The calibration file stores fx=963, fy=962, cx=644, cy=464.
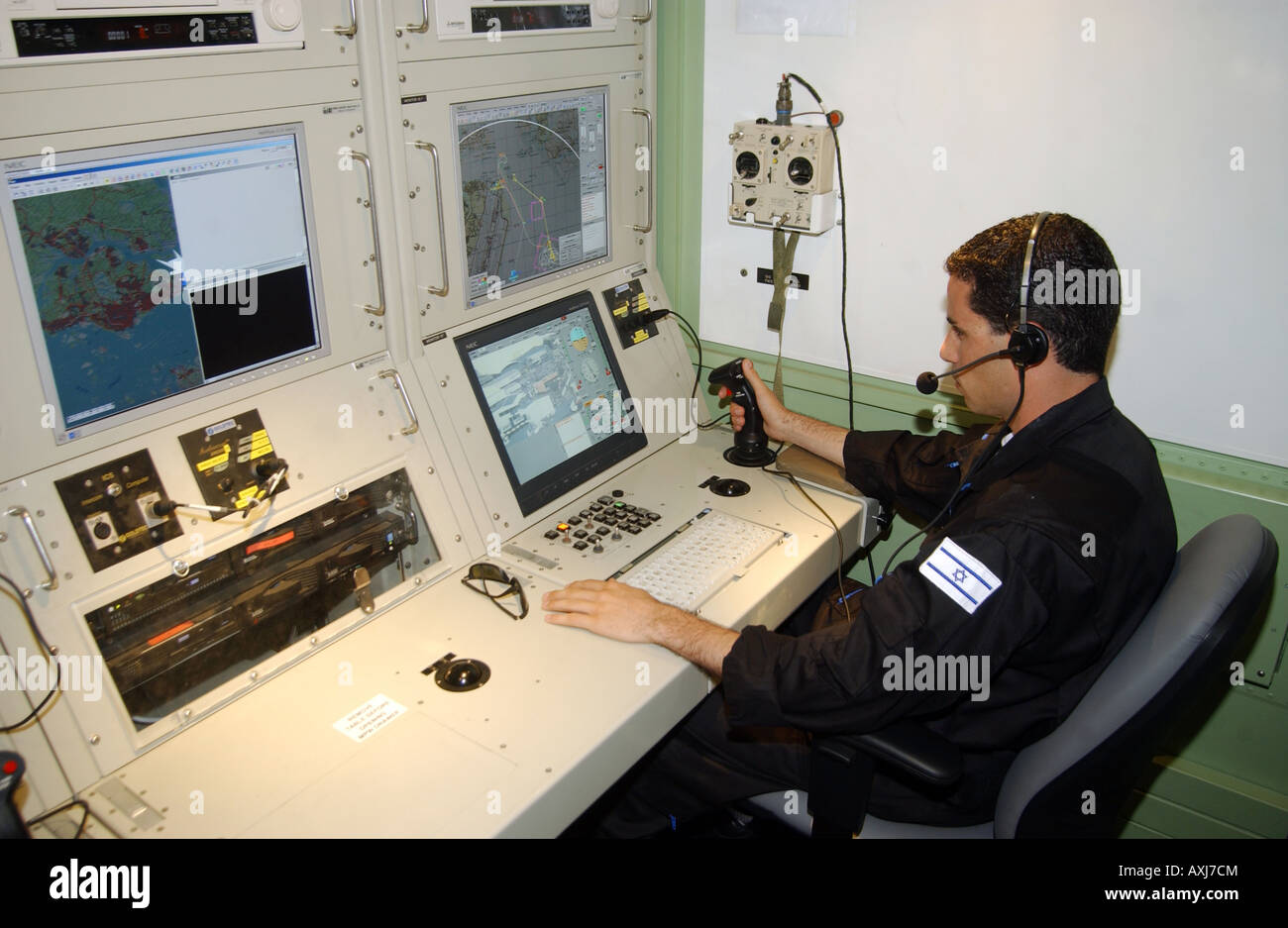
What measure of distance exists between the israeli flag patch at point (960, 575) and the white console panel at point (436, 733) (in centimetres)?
43

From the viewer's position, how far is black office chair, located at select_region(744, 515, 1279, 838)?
141 centimetres

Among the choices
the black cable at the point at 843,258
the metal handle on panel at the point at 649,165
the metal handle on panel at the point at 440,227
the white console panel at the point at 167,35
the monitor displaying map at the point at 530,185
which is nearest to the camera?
the white console panel at the point at 167,35

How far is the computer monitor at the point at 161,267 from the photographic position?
1423 millimetres

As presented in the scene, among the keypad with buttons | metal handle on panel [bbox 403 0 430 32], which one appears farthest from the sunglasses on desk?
metal handle on panel [bbox 403 0 430 32]

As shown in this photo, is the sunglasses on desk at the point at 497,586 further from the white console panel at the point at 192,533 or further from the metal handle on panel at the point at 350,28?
the metal handle on panel at the point at 350,28

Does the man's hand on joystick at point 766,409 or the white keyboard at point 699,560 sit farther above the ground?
the man's hand on joystick at point 766,409

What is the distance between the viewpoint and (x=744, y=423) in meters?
2.44

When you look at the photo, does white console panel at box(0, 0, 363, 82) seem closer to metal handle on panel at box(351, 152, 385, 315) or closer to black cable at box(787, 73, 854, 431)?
metal handle on panel at box(351, 152, 385, 315)

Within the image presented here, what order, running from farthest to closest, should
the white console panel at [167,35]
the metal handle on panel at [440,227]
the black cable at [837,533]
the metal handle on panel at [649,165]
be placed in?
1. the metal handle on panel at [649,165]
2. the black cable at [837,533]
3. the metal handle on panel at [440,227]
4. the white console panel at [167,35]

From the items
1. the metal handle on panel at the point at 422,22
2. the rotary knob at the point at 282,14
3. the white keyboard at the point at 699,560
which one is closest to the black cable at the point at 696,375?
the white keyboard at the point at 699,560

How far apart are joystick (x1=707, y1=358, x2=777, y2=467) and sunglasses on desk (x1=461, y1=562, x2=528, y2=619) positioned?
779mm

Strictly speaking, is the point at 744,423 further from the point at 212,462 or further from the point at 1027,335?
the point at 212,462

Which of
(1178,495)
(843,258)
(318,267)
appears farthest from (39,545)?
(1178,495)

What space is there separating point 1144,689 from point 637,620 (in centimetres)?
83
